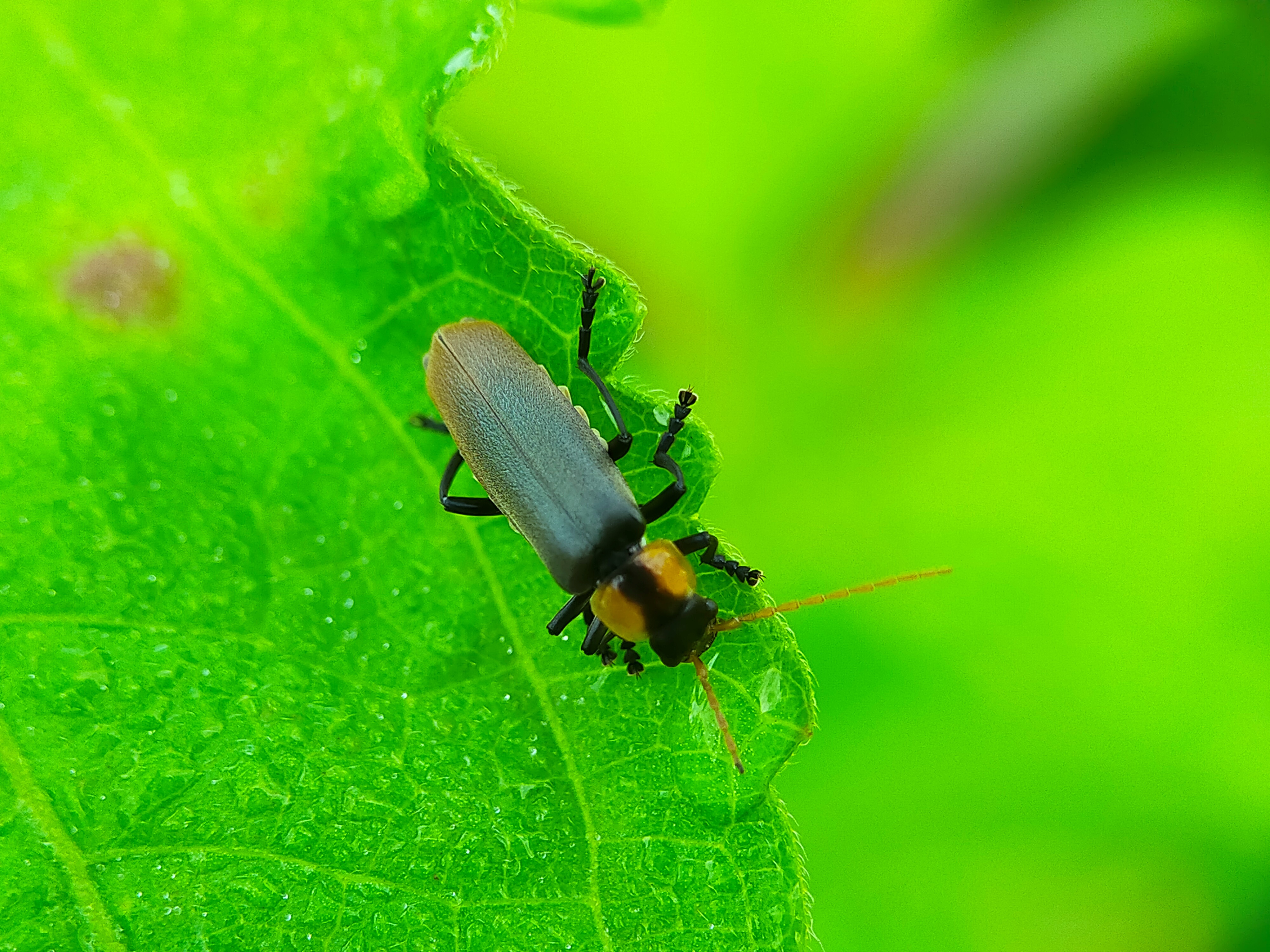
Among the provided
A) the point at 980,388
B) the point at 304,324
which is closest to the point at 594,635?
the point at 304,324

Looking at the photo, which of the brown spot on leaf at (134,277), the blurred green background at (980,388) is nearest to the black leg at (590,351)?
the brown spot on leaf at (134,277)

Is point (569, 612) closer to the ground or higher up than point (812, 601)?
closer to the ground

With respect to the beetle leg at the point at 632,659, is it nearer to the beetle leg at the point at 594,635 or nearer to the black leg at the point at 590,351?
the beetle leg at the point at 594,635

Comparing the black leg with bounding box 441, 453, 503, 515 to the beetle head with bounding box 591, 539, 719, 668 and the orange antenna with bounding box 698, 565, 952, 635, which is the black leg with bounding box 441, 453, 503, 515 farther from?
the orange antenna with bounding box 698, 565, 952, 635

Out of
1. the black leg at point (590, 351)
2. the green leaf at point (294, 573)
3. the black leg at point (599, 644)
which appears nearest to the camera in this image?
the green leaf at point (294, 573)

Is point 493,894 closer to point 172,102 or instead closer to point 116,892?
point 116,892

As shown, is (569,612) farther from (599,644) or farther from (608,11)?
(608,11)

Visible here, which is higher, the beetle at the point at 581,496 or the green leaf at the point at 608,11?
the green leaf at the point at 608,11
